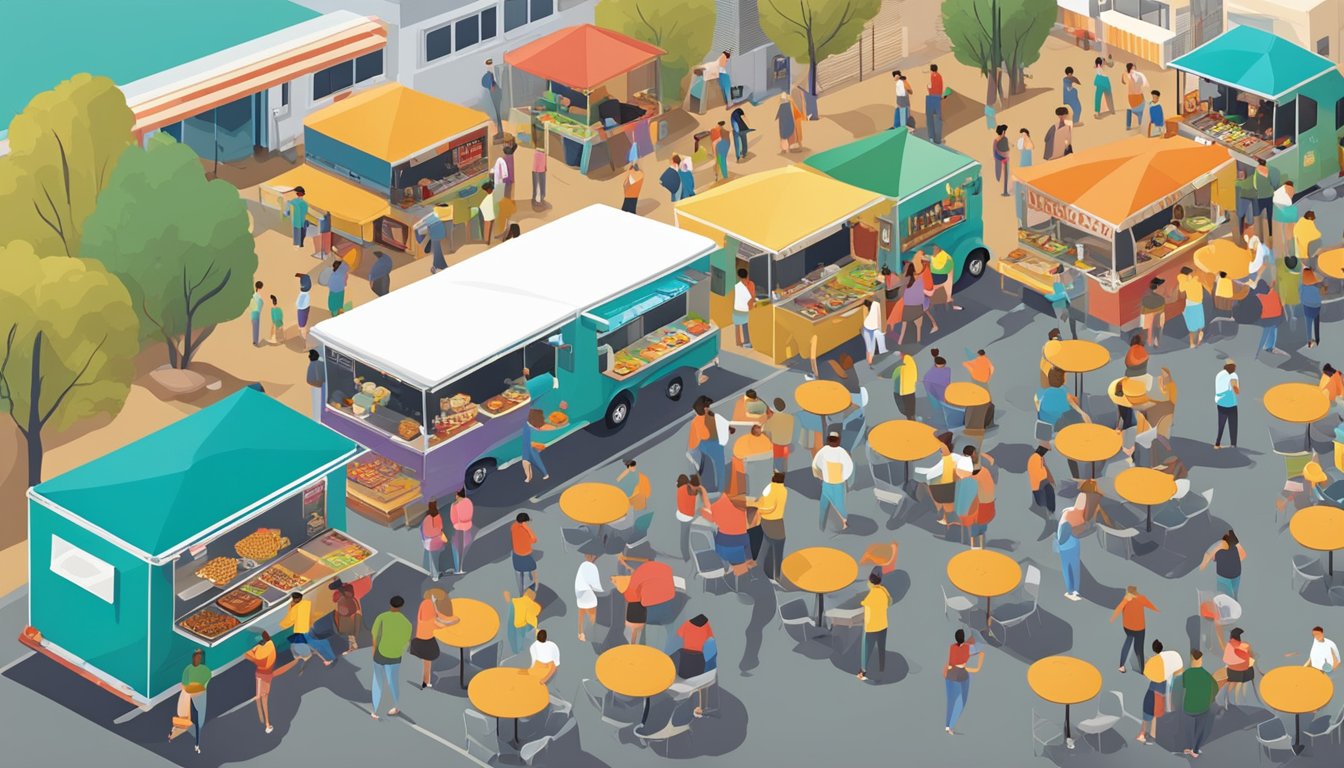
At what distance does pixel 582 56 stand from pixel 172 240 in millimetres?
11894

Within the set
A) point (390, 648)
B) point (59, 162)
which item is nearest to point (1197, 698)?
point (390, 648)

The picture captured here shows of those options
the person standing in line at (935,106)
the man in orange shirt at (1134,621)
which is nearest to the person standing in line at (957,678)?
the man in orange shirt at (1134,621)

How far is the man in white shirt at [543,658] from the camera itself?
3198 centimetres

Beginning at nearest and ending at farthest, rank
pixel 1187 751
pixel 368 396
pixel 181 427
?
pixel 1187 751
pixel 181 427
pixel 368 396

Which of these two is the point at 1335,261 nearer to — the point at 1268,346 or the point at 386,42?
the point at 1268,346

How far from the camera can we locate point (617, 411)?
39344mm

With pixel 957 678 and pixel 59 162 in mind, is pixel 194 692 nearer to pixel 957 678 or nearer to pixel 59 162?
pixel 957 678

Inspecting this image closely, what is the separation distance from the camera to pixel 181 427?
34.5 metres

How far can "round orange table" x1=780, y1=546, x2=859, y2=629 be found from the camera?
111ft

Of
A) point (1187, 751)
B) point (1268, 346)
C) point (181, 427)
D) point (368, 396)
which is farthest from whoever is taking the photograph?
point (1268, 346)

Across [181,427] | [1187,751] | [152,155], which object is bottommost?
[1187,751]

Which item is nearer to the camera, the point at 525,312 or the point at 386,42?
the point at 525,312

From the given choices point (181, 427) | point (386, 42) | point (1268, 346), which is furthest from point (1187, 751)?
point (386, 42)

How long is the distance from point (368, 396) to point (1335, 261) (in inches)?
669
